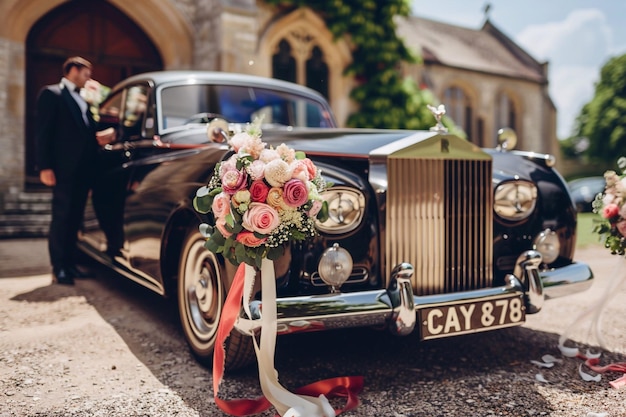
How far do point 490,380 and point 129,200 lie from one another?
240cm

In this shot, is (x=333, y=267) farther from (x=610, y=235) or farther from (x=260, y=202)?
(x=610, y=235)

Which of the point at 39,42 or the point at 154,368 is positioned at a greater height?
the point at 39,42

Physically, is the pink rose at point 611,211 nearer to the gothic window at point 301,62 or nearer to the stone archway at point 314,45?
the stone archway at point 314,45

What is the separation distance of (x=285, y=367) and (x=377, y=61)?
10726 millimetres

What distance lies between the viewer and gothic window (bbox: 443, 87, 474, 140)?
21.6m

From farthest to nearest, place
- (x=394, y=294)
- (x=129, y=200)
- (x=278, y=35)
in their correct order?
1. (x=278, y=35)
2. (x=129, y=200)
3. (x=394, y=294)

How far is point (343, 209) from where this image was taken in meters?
2.65

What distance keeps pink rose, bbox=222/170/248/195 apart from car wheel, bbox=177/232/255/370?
446 millimetres

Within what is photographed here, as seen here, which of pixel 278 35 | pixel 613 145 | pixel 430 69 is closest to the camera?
pixel 278 35

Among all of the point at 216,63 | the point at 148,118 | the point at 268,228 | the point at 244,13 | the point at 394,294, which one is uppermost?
the point at 244,13

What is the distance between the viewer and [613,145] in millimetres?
31406

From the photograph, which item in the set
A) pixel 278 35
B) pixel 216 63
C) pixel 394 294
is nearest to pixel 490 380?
pixel 394 294

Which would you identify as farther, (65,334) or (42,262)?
(42,262)

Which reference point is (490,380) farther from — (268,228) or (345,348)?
(268,228)
